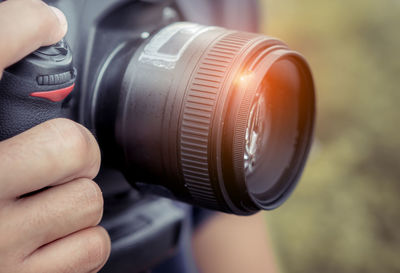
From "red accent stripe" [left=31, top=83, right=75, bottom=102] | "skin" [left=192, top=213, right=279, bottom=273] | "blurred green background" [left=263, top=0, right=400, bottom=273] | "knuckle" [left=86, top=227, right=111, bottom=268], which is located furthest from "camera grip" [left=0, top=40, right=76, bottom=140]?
"blurred green background" [left=263, top=0, right=400, bottom=273]

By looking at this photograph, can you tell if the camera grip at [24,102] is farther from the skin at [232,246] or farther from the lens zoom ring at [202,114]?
the skin at [232,246]

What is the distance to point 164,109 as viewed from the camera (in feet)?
1.45

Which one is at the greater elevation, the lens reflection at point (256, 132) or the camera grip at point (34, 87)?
the camera grip at point (34, 87)

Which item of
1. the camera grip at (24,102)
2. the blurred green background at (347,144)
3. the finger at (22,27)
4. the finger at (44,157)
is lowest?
the blurred green background at (347,144)

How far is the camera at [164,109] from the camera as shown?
1.37ft

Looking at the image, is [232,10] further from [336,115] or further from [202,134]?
[336,115]

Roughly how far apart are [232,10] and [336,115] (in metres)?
1.53

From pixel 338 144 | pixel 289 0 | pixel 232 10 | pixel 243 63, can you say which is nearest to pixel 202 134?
pixel 243 63

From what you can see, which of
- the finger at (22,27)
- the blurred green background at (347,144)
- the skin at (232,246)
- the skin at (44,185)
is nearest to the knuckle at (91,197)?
the skin at (44,185)

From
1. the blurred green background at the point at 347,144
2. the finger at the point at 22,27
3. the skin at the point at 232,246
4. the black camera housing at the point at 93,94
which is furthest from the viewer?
the blurred green background at the point at 347,144

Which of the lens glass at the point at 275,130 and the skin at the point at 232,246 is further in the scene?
the skin at the point at 232,246

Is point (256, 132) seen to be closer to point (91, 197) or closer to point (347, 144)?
point (91, 197)

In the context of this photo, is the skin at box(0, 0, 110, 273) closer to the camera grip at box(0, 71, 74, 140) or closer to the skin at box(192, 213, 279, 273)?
the camera grip at box(0, 71, 74, 140)

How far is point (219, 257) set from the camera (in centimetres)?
72
